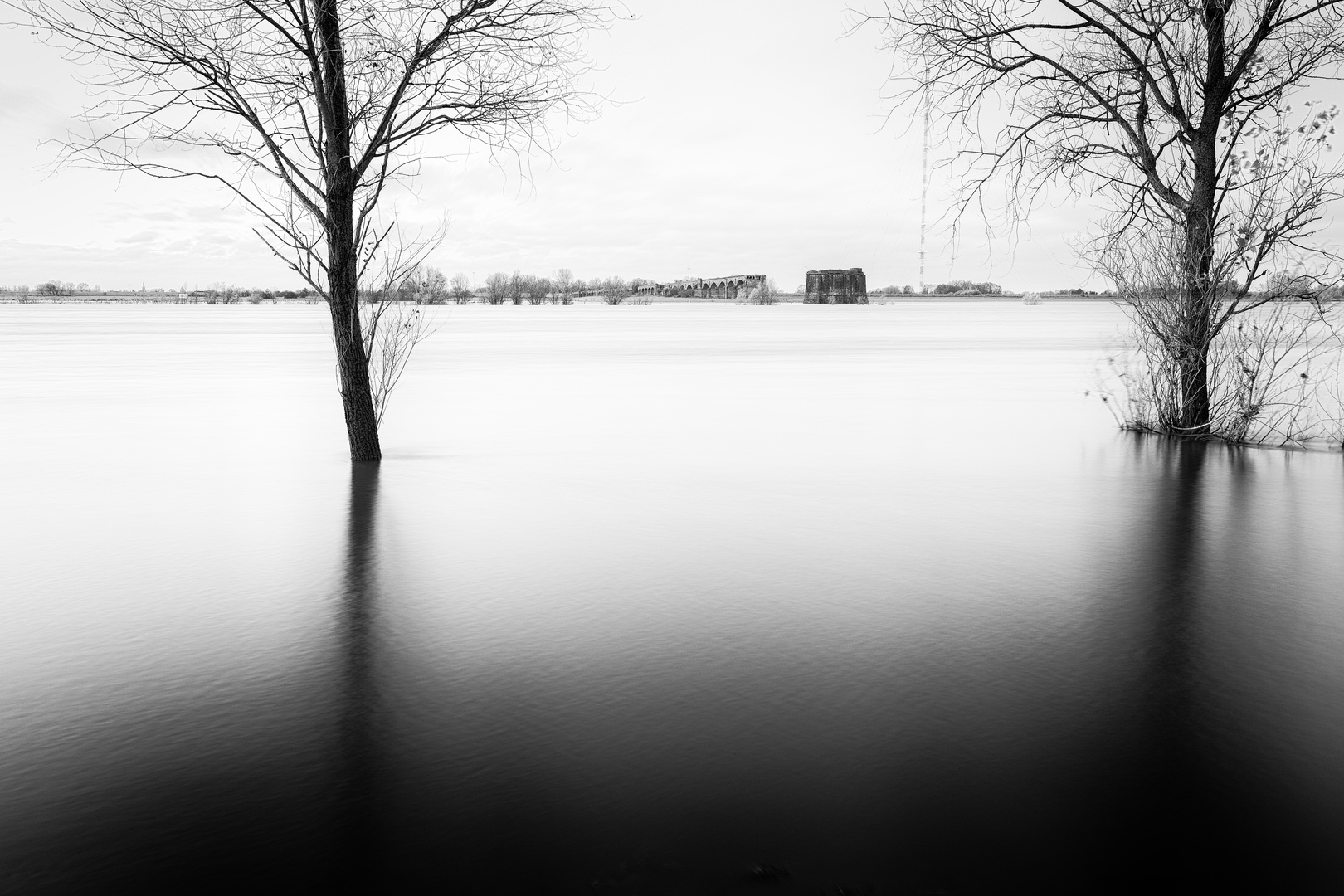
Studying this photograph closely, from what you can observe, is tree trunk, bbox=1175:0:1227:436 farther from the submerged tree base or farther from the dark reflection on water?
the dark reflection on water

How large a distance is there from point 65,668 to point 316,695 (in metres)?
1.23

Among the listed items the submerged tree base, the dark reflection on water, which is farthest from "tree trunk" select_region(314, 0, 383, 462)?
the submerged tree base

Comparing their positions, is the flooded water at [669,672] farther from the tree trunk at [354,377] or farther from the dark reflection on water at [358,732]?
the tree trunk at [354,377]

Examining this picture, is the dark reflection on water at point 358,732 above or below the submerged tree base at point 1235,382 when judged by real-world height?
below

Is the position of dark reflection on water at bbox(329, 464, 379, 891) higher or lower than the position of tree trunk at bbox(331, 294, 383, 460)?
lower

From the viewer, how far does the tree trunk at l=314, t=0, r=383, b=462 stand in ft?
34.7

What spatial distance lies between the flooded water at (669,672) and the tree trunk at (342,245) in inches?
23.3

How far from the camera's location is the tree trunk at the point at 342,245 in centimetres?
1059

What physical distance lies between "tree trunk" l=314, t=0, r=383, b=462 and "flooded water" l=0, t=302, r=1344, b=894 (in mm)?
593

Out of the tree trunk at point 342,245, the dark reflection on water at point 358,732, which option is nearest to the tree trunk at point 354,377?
the tree trunk at point 342,245

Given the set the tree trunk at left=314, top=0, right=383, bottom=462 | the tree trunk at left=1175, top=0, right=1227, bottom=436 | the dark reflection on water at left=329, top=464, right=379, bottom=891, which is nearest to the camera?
the dark reflection on water at left=329, top=464, right=379, bottom=891

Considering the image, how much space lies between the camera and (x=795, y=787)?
355 centimetres

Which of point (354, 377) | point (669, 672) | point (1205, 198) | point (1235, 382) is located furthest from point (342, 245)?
point (1235, 382)

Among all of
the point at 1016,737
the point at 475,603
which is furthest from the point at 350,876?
the point at 475,603
